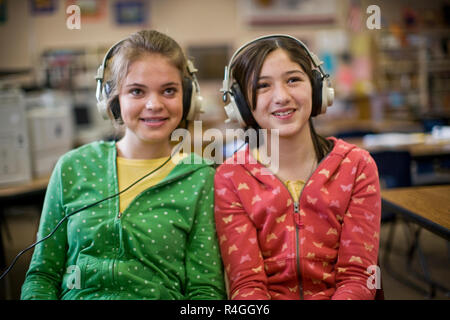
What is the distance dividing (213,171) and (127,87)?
333 mm

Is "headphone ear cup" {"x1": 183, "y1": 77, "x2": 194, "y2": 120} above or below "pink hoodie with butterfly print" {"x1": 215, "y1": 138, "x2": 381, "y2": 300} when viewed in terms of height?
above

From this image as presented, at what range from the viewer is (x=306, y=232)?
1.12 meters

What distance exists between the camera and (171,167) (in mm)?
1225

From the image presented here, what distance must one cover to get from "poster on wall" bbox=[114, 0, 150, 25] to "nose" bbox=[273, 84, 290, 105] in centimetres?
578

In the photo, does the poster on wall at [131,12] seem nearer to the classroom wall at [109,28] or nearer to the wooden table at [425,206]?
the classroom wall at [109,28]

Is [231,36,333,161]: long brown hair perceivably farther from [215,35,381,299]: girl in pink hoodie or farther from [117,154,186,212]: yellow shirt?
[117,154,186,212]: yellow shirt

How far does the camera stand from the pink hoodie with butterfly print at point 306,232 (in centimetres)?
109

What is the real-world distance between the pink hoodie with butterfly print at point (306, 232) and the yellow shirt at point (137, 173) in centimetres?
19

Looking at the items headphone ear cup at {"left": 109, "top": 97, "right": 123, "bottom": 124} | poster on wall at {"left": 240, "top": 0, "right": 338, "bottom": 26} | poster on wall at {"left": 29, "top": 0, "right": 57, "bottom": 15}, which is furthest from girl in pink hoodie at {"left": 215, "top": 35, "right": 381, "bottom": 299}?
poster on wall at {"left": 29, "top": 0, "right": 57, "bottom": 15}

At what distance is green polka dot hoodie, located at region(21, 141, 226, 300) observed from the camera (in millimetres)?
1092

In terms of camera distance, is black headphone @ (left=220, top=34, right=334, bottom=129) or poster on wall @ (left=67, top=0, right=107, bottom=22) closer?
black headphone @ (left=220, top=34, right=334, bottom=129)

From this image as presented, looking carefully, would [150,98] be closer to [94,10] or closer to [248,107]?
[248,107]
